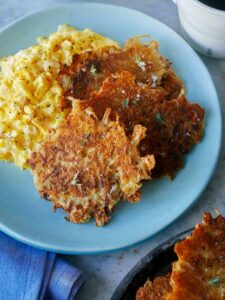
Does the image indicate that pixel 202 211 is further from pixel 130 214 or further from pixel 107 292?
pixel 107 292

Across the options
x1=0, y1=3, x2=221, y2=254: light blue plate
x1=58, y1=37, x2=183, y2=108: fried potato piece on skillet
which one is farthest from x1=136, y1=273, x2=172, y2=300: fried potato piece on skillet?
x1=58, y1=37, x2=183, y2=108: fried potato piece on skillet

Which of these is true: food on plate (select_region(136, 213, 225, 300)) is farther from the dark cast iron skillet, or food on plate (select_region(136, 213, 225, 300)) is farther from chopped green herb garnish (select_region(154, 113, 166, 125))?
chopped green herb garnish (select_region(154, 113, 166, 125))

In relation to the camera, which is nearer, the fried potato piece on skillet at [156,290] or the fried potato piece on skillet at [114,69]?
the fried potato piece on skillet at [156,290]

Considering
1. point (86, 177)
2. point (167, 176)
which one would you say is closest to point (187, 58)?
point (167, 176)

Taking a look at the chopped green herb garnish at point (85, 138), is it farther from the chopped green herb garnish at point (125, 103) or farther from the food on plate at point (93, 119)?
the chopped green herb garnish at point (125, 103)

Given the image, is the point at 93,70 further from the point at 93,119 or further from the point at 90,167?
the point at 90,167

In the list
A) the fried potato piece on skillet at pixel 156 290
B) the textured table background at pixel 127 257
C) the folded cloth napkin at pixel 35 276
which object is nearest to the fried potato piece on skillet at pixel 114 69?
the textured table background at pixel 127 257
